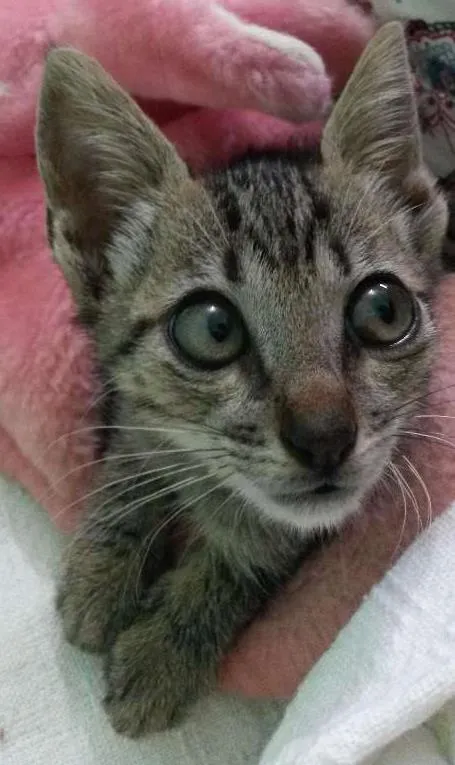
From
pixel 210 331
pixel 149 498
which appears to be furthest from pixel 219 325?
pixel 149 498

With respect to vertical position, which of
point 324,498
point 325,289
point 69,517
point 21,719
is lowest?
point 21,719

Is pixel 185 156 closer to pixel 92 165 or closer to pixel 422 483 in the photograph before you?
pixel 92 165

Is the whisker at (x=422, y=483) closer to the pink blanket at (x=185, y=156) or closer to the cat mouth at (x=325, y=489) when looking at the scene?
the pink blanket at (x=185, y=156)

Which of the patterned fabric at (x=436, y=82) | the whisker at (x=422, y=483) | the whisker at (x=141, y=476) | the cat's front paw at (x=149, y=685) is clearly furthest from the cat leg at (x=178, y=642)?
the patterned fabric at (x=436, y=82)

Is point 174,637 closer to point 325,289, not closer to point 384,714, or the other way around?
point 384,714

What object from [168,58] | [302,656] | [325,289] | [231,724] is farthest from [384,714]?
[168,58]

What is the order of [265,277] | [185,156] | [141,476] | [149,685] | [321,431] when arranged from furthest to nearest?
[185,156] < [141,476] < [149,685] < [265,277] < [321,431]
